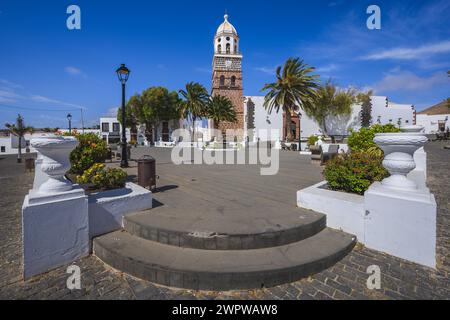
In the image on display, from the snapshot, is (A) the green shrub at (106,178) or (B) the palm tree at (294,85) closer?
(A) the green shrub at (106,178)

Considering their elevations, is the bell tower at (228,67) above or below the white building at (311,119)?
above

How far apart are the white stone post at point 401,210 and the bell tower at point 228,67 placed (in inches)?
1331

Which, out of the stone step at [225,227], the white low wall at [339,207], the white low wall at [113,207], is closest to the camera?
the stone step at [225,227]

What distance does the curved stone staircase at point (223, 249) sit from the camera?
251 centimetres

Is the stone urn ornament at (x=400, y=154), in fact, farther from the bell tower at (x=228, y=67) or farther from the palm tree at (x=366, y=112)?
the palm tree at (x=366, y=112)

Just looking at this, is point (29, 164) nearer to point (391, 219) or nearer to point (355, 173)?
point (355, 173)

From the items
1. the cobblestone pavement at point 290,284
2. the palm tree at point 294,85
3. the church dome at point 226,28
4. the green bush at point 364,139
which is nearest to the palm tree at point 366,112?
the palm tree at point 294,85

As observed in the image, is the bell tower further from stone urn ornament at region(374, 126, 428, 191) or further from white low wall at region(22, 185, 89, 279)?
white low wall at region(22, 185, 89, 279)

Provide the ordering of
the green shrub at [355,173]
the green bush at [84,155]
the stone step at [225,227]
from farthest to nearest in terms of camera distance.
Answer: the green bush at [84,155] < the green shrub at [355,173] < the stone step at [225,227]

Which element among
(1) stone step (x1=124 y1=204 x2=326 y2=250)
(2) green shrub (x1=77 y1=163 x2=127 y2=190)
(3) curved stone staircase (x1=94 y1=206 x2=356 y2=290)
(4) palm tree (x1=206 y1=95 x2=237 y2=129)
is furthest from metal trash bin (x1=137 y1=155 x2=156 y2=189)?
(4) palm tree (x1=206 y1=95 x2=237 y2=129)

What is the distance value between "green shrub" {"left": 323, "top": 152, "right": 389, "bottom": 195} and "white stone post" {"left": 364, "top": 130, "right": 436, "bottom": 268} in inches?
26.9

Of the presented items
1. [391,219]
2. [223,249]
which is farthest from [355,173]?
[223,249]

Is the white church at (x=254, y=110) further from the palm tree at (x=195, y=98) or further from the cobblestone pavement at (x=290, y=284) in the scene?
the cobblestone pavement at (x=290, y=284)

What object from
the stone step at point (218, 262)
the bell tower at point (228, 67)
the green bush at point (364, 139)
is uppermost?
the bell tower at point (228, 67)
